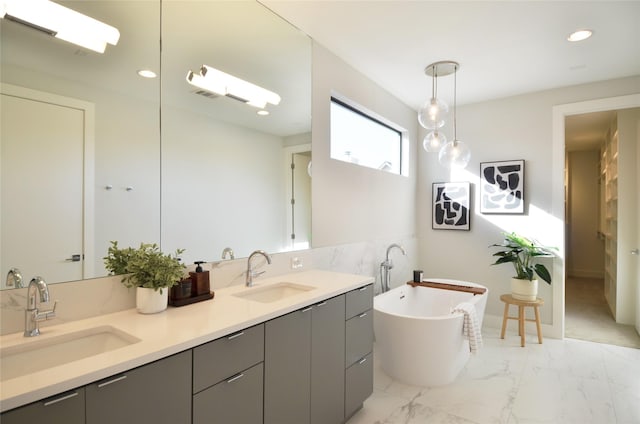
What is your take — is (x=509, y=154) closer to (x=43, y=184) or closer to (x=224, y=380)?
(x=224, y=380)

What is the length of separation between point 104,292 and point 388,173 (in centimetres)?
311

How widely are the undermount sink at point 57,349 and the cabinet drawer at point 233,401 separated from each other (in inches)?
14.1

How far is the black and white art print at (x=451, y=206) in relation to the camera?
14.4 ft

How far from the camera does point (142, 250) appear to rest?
5.36 feet

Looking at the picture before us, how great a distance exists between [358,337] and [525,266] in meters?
2.40

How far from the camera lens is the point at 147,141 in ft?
5.90

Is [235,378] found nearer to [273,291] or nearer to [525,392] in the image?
[273,291]

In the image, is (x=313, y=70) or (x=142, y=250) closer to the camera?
(x=142, y=250)

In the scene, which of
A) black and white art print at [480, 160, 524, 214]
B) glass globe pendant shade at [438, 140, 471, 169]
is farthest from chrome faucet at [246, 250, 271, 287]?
black and white art print at [480, 160, 524, 214]

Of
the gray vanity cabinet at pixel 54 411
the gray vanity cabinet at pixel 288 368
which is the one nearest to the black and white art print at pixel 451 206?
the gray vanity cabinet at pixel 288 368

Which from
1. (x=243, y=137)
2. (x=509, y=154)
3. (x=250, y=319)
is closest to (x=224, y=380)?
(x=250, y=319)

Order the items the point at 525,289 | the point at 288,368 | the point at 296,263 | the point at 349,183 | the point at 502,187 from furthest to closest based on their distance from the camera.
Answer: the point at 502,187, the point at 525,289, the point at 349,183, the point at 296,263, the point at 288,368

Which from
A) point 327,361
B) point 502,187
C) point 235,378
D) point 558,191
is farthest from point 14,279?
point 558,191

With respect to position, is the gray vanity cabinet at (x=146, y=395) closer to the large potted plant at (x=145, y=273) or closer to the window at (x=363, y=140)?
the large potted plant at (x=145, y=273)
